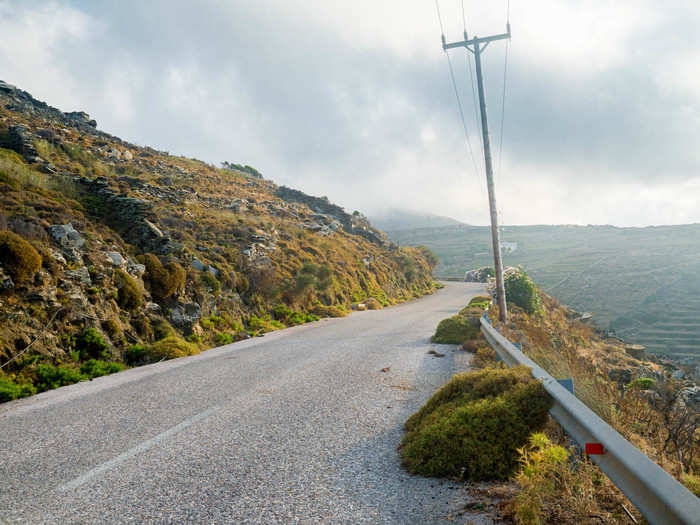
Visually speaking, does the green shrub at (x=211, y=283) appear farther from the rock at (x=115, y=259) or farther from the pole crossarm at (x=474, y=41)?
the pole crossarm at (x=474, y=41)

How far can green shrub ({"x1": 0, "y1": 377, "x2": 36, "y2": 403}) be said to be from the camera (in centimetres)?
716

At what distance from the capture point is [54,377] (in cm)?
841

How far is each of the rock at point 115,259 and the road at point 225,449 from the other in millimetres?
5507

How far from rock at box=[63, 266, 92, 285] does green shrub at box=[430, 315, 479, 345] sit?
10.0 m

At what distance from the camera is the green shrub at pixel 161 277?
45.2 ft

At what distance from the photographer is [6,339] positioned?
8422mm

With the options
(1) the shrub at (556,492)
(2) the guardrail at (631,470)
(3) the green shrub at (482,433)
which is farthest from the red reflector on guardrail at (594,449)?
(3) the green shrub at (482,433)

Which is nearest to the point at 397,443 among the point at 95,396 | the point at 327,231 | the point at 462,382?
the point at 462,382

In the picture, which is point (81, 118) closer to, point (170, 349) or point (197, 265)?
point (197, 265)

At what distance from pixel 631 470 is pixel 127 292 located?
12987mm

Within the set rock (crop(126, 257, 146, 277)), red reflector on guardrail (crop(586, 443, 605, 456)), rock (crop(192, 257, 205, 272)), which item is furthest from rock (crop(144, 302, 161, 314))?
red reflector on guardrail (crop(586, 443, 605, 456))

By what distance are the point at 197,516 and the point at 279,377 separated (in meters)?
4.85

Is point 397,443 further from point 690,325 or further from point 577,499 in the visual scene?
point 690,325

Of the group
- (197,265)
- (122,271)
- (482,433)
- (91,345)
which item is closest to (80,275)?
(122,271)
